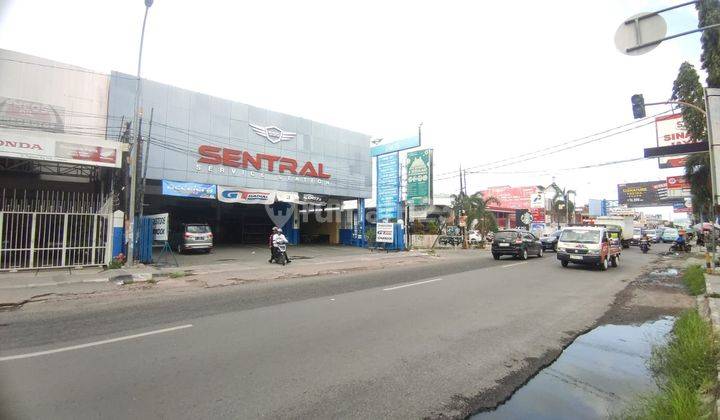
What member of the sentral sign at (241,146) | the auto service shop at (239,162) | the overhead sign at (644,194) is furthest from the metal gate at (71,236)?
the overhead sign at (644,194)

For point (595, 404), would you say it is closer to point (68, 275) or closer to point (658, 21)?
point (658, 21)

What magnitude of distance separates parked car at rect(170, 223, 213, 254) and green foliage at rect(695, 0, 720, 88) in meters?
22.4

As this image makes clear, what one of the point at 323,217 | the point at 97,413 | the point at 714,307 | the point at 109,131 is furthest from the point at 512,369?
the point at 323,217

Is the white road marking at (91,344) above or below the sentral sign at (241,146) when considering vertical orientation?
below

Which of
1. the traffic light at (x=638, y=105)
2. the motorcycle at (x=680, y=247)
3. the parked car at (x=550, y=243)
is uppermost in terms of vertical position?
the traffic light at (x=638, y=105)

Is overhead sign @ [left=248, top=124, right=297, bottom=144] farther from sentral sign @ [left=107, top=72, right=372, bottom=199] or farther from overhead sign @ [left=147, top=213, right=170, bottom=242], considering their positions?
overhead sign @ [left=147, top=213, right=170, bottom=242]

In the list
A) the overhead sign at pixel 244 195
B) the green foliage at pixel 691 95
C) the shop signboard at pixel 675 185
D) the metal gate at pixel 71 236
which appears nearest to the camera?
the green foliage at pixel 691 95

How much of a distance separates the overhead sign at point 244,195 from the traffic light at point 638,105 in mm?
18576

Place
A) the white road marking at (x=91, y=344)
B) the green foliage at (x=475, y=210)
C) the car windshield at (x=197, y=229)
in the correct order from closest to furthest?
the white road marking at (x=91, y=344) < the car windshield at (x=197, y=229) < the green foliage at (x=475, y=210)

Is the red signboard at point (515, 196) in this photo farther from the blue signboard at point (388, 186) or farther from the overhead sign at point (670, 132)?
the blue signboard at point (388, 186)

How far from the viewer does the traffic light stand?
11.6m

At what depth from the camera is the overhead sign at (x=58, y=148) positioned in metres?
12.8

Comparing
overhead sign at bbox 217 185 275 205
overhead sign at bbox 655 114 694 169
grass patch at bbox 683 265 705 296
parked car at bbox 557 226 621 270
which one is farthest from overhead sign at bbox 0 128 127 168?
overhead sign at bbox 655 114 694 169

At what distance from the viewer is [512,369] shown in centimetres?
461
